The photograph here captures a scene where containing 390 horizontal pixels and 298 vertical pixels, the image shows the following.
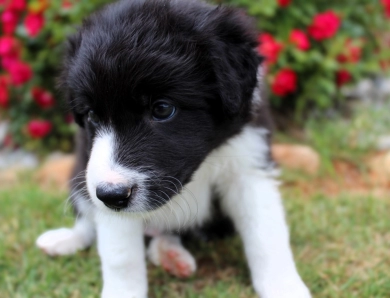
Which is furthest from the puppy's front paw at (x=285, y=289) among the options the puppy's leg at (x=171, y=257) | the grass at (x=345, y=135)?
the grass at (x=345, y=135)

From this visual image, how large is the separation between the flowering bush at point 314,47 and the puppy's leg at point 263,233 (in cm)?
229

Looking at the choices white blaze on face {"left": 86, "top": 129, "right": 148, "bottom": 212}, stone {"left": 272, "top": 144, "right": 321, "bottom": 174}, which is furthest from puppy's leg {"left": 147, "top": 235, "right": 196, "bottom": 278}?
stone {"left": 272, "top": 144, "right": 321, "bottom": 174}

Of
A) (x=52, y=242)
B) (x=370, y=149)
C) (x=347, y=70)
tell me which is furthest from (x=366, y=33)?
(x=52, y=242)

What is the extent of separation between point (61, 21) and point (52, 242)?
2994mm

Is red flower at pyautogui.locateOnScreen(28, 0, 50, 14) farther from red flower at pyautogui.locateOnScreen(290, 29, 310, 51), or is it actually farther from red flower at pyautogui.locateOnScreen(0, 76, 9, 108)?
red flower at pyautogui.locateOnScreen(290, 29, 310, 51)

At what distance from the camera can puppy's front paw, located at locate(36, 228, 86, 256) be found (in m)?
3.13

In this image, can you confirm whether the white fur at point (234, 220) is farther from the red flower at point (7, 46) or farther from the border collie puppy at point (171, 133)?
the red flower at point (7, 46)

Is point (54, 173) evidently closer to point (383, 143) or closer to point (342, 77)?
point (342, 77)

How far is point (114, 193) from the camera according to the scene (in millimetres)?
2027

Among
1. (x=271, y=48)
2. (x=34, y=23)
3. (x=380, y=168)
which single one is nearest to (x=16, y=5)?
(x=34, y=23)

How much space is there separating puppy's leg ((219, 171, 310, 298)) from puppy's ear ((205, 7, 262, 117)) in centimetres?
50

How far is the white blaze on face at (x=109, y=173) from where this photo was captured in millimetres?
2055

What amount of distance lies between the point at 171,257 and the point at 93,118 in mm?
984

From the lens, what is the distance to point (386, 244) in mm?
3172
